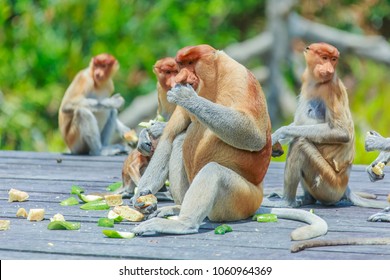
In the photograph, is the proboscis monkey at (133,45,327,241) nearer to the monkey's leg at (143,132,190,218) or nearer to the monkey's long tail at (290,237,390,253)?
the monkey's leg at (143,132,190,218)

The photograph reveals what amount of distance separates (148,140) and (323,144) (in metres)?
1.16

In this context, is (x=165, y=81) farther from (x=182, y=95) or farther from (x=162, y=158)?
(x=182, y=95)

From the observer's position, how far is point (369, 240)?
4328 millimetres

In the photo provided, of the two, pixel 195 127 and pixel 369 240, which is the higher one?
pixel 195 127

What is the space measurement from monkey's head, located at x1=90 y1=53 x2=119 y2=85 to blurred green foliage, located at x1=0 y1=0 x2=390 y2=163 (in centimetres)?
224

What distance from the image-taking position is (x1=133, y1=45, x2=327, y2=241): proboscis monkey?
4414mm

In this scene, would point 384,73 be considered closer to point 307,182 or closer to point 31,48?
point 31,48

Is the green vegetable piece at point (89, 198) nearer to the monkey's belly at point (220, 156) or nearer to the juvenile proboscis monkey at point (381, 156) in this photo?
the monkey's belly at point (220, 156)

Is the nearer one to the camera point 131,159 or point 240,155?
point 240,155

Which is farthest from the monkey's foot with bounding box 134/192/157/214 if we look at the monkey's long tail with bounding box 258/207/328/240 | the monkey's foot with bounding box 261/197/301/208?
the monkey's foot with bounding box 261/197/301/208

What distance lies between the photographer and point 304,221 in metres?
4.83

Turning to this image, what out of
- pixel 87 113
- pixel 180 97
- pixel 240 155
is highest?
pixel 180 97

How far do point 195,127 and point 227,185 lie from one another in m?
0.41
